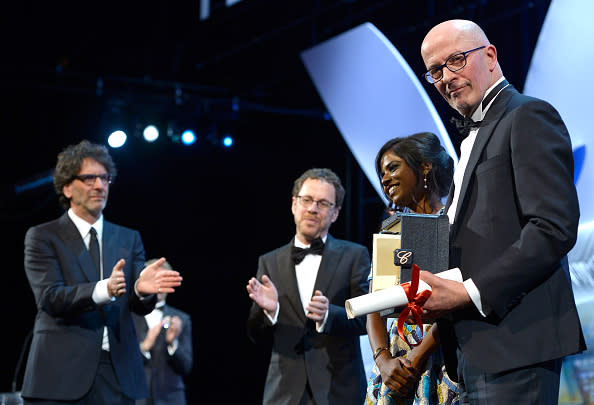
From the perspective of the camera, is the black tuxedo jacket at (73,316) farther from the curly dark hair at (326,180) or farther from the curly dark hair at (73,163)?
the curly dark hair at (326,180)

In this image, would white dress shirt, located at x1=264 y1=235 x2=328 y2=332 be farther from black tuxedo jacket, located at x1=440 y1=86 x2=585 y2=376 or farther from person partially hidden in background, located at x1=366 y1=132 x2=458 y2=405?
black tuxedo jacket, located at x1=440 y1=86 x2=585 y2=376

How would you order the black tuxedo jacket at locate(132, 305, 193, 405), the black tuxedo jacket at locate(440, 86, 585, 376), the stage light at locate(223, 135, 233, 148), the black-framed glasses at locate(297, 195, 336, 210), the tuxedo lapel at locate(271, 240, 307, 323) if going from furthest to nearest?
1. the stage light at locate(223, 135, 233, 148)
2. the black tuxedo jacket at locate(132, 305, 193, 405)
3. the black-framed glasses at locate(297, 195, 336, 210)
4. the tuxedo lapel at locate(271, 240, 307, 323)
5. the black tuxedo jacket at locate(440, 86, 585, 376)

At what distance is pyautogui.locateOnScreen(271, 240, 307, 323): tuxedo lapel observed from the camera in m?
3.73

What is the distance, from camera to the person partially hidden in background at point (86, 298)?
3.52 meters

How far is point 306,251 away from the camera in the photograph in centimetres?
386

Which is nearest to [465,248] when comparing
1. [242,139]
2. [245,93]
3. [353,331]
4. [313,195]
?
[353,331]

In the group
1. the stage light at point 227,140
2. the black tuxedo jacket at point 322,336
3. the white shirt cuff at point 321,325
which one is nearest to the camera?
the white shirt cuff at point 321,325

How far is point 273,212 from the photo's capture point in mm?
10578

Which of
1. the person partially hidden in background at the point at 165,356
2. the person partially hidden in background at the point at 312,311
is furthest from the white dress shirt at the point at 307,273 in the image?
the person partially hidden in background at the point at 165,356

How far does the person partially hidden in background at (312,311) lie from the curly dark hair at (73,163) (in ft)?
3.37

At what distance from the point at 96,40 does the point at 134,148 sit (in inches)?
65.3

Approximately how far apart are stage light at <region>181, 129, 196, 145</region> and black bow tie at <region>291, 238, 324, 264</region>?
5.20m

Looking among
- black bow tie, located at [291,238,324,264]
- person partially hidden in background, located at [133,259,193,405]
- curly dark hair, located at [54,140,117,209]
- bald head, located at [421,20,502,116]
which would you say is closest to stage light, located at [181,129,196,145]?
person partially hidden in background, located at [133,259,193,405]

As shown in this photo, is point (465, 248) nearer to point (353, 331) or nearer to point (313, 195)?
point (353, 331)
